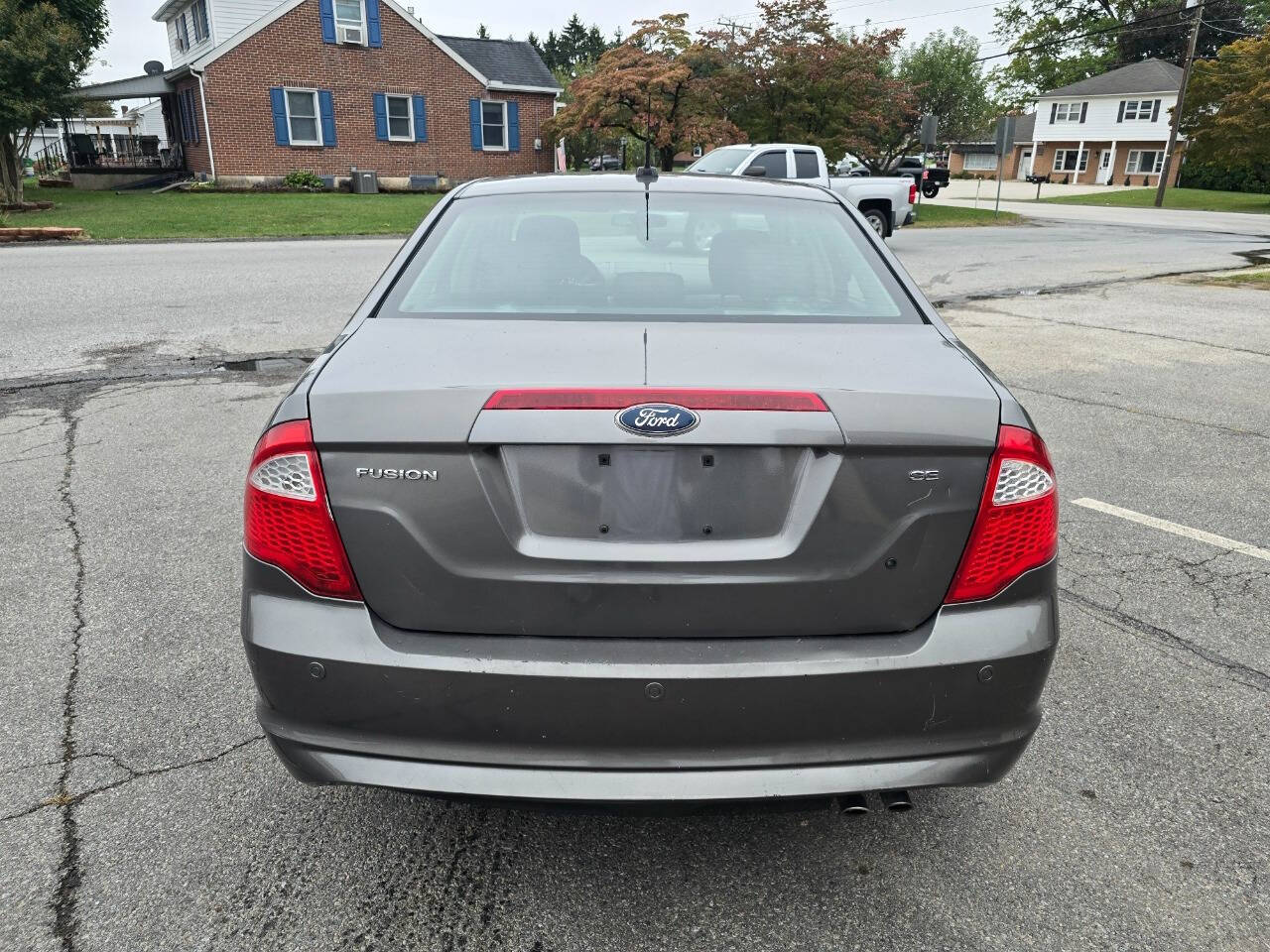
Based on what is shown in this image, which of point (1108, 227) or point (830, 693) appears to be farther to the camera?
point (1108, 227)

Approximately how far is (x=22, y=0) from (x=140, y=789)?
2926 cm

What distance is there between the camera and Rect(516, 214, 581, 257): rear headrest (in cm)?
297

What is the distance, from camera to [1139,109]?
63.2 m

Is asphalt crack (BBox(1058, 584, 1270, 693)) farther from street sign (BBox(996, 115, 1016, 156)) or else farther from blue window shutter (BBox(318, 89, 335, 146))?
blue window shutter (BBox(318, 89, 335, 146))

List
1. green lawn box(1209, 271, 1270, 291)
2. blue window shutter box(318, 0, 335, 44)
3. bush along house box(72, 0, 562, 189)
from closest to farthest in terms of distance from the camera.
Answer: green lawn box(1209, 271, 1270, 291), bush along house box(72, 0, 562, 189), blue window shutter box(318, 0, 335, 44)

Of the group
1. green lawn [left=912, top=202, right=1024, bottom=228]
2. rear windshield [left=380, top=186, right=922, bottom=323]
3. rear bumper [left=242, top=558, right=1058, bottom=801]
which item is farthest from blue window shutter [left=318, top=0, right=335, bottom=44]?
rear bumper [left=242, top=558, right=1058, bottom=801]

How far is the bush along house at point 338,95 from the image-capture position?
28.5 m

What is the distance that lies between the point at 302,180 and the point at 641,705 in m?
30.8

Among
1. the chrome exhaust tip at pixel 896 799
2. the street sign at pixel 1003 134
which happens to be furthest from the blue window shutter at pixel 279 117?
the chrome exhaust tip at pixel 896 799

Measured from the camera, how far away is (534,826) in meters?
2.52

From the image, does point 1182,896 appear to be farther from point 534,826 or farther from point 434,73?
point 434,73

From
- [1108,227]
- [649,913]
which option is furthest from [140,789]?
[1108,227]

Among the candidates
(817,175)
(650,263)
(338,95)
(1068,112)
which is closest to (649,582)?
(650,263)

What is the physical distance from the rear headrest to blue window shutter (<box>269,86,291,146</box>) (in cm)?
2984
